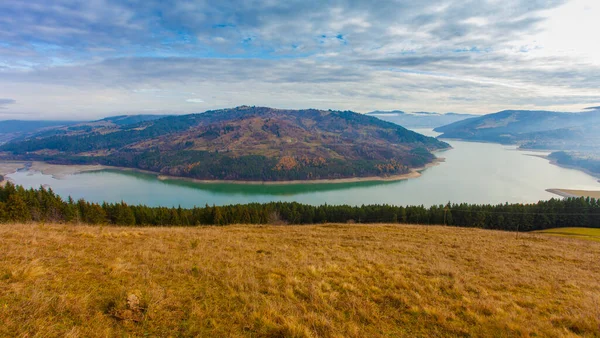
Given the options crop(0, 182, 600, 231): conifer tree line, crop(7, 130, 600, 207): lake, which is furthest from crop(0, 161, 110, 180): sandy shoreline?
crop(0, 182, 600, 231): conifer tree line

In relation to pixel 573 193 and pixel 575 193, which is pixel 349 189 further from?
pixel 575 193

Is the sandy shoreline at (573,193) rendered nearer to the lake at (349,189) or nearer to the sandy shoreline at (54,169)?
the lake at (349,189)

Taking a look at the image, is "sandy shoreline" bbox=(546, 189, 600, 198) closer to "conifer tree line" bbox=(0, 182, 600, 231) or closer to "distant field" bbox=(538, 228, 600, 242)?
"conifer tree line" bbox=(0, 182, 600, 231)

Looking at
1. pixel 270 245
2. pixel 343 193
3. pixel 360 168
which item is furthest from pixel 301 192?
pixel 270 245

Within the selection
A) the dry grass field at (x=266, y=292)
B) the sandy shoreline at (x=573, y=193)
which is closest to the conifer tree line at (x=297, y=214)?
the dry grass field at (x=266, y=292)

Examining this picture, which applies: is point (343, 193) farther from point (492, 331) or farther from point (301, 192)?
point (492, 331)

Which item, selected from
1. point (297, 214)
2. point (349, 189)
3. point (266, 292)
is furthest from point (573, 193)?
point (266, 292)

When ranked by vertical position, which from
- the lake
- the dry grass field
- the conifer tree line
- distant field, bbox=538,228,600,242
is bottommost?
the lake
